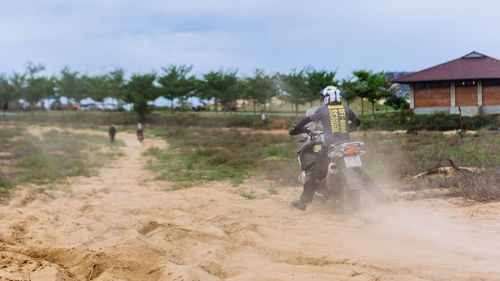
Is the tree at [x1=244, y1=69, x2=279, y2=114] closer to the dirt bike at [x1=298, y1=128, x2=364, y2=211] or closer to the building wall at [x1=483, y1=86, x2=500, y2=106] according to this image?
the building wall at [x1=483, y1=86, x2=500, y2=106]

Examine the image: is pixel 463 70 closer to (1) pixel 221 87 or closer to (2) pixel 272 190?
(1) pixel 221 87

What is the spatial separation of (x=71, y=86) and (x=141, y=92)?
12.2 metres

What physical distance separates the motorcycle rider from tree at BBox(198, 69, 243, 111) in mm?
39397

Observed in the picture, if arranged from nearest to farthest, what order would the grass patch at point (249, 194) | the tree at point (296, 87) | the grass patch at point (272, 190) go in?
the grass patch at point (249, 194)
the grass patch at point (272, 190)
the tree at point (296, 87)

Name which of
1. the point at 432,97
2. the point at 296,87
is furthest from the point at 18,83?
the point at 432,97

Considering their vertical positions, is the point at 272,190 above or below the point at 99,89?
below

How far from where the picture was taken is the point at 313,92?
39531 mm

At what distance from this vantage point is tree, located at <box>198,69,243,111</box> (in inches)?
1815

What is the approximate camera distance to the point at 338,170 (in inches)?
248

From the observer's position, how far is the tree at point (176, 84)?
49134 mm

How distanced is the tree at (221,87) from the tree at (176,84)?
99.9 inches

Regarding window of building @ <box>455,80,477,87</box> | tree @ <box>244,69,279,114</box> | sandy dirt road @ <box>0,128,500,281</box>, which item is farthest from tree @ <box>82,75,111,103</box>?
sandy dirt road @ <box>0,128,500,281</box>

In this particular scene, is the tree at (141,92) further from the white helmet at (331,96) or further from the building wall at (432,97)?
the white helmet at (331,96)

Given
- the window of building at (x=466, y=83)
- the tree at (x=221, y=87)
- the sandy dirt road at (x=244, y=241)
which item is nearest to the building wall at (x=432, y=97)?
the window of building at (x=466, y=83)
